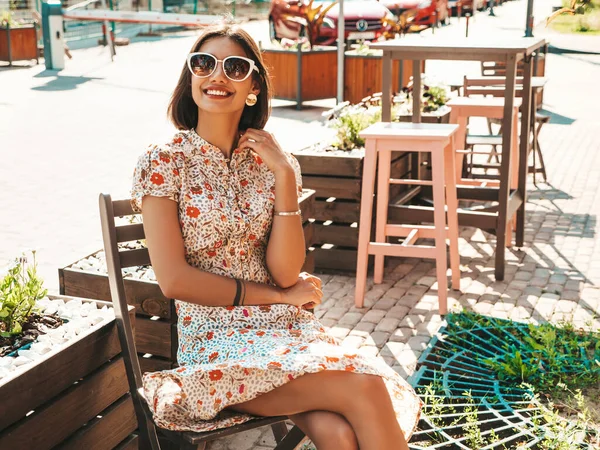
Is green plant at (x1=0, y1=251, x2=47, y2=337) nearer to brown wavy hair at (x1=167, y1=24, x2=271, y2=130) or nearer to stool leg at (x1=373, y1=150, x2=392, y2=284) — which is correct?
brown wavy hair at (x1=167, y1=24, x2=271, y2=130)

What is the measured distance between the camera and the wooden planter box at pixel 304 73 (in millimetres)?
13328

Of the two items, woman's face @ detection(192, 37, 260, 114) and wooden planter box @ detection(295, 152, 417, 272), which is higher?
woman's face @ detection(192, 37, 260, 114)

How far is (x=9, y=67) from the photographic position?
691 inches

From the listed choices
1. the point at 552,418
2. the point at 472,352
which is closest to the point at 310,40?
the point at 472,352

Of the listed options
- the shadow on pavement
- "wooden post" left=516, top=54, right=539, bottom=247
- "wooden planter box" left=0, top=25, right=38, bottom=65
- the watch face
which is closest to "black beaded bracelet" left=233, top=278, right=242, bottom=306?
"wooden post" left=516, top=54, right=539, bottom=247

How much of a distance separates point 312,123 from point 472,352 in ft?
25.3

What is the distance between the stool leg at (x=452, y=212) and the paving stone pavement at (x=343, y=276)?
0.15 metres

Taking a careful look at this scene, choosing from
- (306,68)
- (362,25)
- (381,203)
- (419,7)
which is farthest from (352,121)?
(419,7)

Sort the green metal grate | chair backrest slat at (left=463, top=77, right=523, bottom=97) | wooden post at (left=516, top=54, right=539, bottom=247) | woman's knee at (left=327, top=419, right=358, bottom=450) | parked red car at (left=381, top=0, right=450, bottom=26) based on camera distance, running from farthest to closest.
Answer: parked red car at (left=381, top=0, right=450, bottom=26) → chair backrest slat at (left=463, top=77, right=523, bottom=97) → wooden post at (left=516, top=54, right=539, bottom=247) → the green metal grate → woman's knee at (left=327, top=419, right=358, bottom=450)

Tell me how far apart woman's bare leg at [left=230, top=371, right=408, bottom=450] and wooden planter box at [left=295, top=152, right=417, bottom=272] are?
3431 mm

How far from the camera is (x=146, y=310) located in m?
3.62

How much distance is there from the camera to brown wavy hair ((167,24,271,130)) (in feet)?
10.1

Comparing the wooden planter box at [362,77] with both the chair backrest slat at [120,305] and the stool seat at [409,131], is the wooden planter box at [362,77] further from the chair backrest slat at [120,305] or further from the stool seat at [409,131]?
the chair backrest slat at [120,305]

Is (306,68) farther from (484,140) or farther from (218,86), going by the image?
(218,86)
